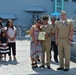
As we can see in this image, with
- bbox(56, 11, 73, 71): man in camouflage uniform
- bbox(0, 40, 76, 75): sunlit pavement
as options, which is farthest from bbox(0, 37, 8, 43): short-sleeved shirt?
bbox(56, 11, 73, 71): man in camouflage uniform

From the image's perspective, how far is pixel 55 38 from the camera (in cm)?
990

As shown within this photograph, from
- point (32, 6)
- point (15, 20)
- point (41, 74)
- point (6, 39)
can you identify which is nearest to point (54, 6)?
point (32, 6)

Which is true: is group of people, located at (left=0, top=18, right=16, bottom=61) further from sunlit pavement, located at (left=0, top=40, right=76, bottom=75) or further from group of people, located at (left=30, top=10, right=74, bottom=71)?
group of people, located at (left=30, top=10, right=74, bottom=71)

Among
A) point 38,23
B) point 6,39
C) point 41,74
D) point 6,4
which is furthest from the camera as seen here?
point 6,4

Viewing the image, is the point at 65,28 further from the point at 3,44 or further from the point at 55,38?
the point at 3,44

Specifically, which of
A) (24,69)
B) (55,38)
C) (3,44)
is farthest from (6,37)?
(55,38)

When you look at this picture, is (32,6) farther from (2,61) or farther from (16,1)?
(2,61)

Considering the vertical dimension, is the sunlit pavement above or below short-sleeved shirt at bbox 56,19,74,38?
below

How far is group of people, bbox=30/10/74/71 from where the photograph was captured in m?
9.25

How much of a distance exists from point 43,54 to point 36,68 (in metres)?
0.56

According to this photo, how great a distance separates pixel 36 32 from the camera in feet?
32.8

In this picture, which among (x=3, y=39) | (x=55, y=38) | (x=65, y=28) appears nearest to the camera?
(x=65, y=28)

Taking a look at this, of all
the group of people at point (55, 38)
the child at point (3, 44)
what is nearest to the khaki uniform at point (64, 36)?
the group of people at point (55, 38)

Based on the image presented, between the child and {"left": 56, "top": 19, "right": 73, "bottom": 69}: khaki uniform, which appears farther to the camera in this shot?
the child
